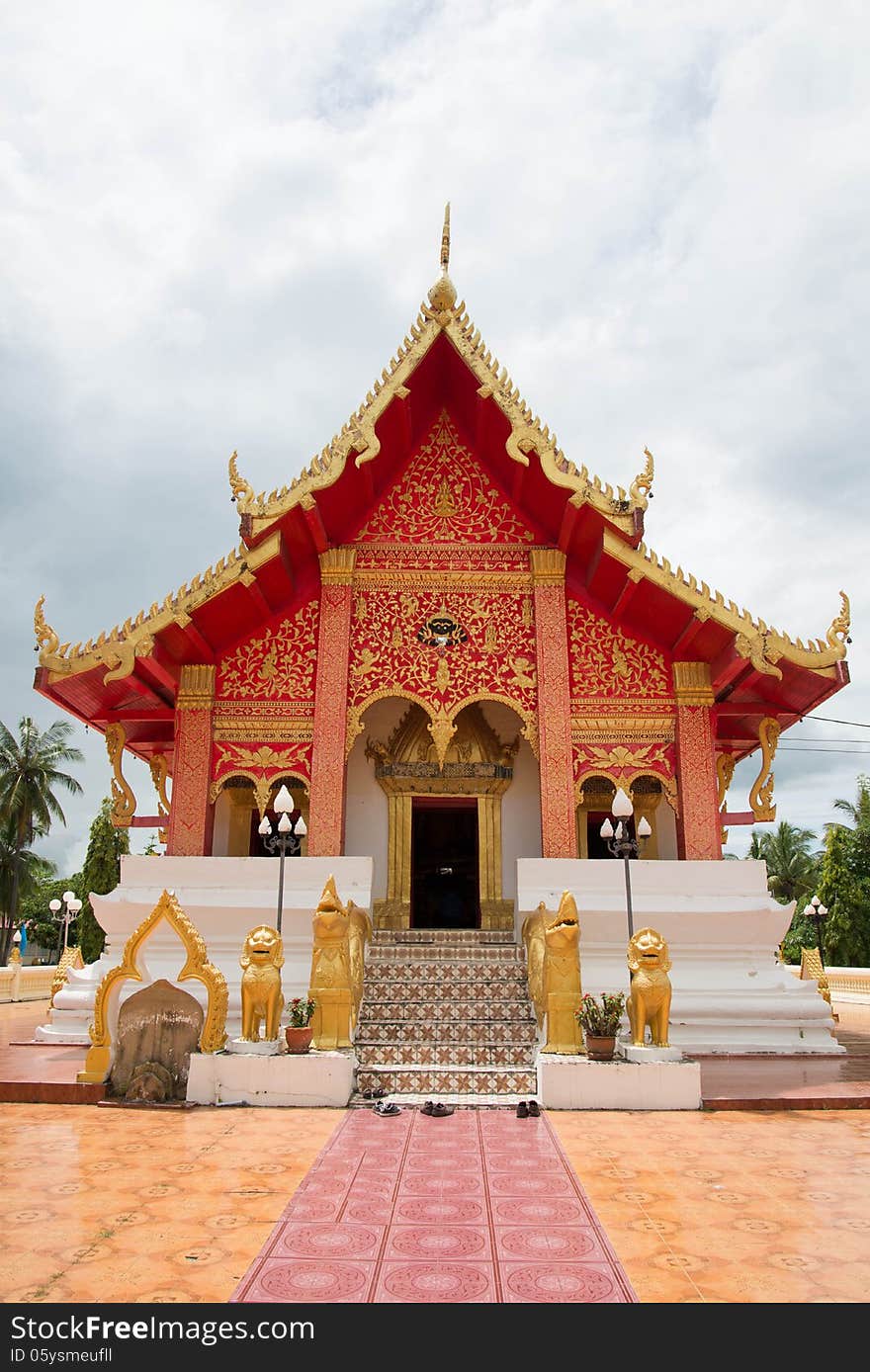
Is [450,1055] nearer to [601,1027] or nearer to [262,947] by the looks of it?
[601,1027]

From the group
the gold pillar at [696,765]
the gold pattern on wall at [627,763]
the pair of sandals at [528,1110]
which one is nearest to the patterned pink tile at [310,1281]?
the pair of sandals at [528,1110]

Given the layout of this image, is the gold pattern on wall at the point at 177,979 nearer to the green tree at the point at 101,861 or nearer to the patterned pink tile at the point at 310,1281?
the patterned pink tile at the point at 310,1281

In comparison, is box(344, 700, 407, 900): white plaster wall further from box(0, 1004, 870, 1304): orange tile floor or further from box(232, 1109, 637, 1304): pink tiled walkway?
box(232, 1109, 637, 1304): pink tiled walkway

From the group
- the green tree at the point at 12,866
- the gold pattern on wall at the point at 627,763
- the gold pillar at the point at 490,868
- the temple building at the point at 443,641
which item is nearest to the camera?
the temple building at the point at 443,641

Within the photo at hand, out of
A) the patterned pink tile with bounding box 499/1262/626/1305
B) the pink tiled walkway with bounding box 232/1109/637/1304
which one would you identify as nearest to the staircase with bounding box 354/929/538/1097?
the pink tiled walkway with bounding box 232/1109/637/1304

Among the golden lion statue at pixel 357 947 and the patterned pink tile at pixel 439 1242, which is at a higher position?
the golden lion statue at pixel 357 947

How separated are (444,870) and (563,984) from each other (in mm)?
5619

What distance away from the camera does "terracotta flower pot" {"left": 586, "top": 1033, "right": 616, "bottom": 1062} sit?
5332 mm

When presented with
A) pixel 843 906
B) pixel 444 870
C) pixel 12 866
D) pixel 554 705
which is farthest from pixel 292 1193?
pixel 12 866

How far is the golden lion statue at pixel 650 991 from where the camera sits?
534 cm

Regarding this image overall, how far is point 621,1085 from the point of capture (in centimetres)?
508

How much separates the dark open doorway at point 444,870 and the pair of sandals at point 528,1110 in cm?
547
